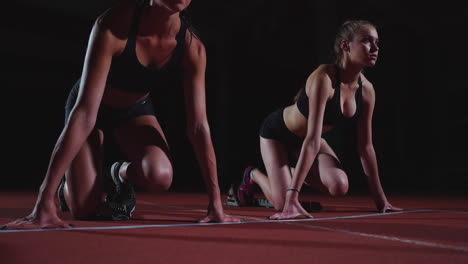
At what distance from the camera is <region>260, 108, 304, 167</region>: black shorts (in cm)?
323

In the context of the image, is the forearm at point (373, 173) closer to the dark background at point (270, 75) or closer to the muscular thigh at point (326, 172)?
the muscular thigh at point (326, 172)

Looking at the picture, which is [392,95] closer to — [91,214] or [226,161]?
[226,161]

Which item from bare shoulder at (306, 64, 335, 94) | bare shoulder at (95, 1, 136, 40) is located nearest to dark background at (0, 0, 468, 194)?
bare shoulder at (306, 64, 335, 94)

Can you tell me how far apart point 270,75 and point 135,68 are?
737 centimetres

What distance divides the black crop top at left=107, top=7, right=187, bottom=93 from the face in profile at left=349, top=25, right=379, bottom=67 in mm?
962

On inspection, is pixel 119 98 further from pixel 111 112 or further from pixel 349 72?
pixel 349 72

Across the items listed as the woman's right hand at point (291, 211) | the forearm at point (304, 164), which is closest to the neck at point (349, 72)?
the forearm at point (304, 164)

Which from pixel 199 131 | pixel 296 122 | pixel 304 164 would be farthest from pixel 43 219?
pixel 296 122

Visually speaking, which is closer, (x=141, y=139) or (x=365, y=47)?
(x=141, y=139)

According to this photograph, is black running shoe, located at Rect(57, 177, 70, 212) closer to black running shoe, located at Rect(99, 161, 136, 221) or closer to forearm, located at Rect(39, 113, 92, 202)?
black running shoe, located at Rect(99, 161, 136, 221)

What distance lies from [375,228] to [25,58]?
7.51 metres

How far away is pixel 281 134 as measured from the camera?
3250mm

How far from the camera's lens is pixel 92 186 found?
239cm

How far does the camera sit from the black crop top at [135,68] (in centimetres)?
208
